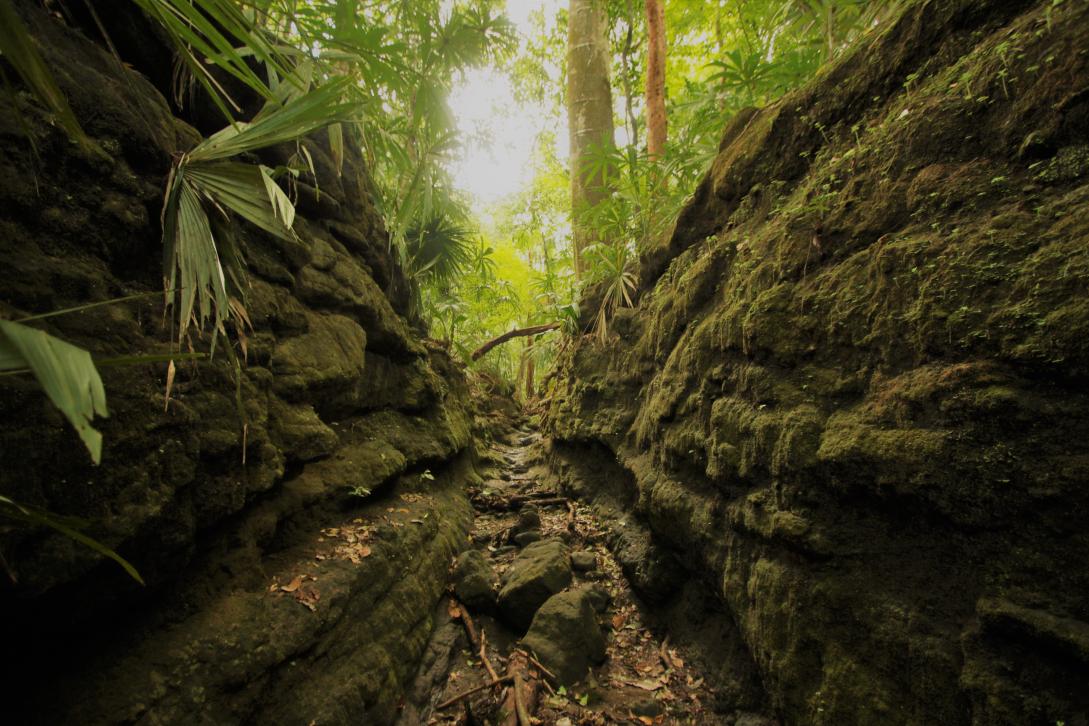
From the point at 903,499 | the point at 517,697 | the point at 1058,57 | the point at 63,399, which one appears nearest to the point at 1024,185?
the point at 1058,57

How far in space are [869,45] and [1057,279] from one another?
192 centimetres

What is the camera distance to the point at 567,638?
2.82 m

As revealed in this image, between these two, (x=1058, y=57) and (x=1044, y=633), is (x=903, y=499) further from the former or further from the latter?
(x=1058, y=57)

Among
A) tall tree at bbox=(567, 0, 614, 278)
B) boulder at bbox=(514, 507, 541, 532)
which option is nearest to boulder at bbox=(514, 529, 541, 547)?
boulder at bbox=(514, 507, 541, 532)

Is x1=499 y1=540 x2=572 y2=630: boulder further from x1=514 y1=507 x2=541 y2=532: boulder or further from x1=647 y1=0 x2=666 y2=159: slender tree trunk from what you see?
x1=647 y1=0 x2=666 y2=159: slender tree trunk

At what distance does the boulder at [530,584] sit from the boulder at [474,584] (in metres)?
0.12

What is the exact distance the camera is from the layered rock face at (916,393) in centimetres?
141

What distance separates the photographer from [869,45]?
8.14ft

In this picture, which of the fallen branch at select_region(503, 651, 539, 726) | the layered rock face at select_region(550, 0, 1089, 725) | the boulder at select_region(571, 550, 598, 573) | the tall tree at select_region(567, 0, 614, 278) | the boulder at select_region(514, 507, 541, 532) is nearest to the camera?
the layered rock face at select_region(550, 0, 1089, 725)

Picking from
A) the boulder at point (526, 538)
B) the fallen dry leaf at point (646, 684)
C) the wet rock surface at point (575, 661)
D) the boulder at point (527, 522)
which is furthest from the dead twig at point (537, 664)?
the boulder at point (527, 522)

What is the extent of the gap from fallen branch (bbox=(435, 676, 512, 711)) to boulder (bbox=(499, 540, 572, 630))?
1.75 ft

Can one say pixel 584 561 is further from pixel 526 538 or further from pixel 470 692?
→ pixel 470 692

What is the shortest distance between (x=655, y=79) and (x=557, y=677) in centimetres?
734

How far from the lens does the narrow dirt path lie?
8.04 feet
